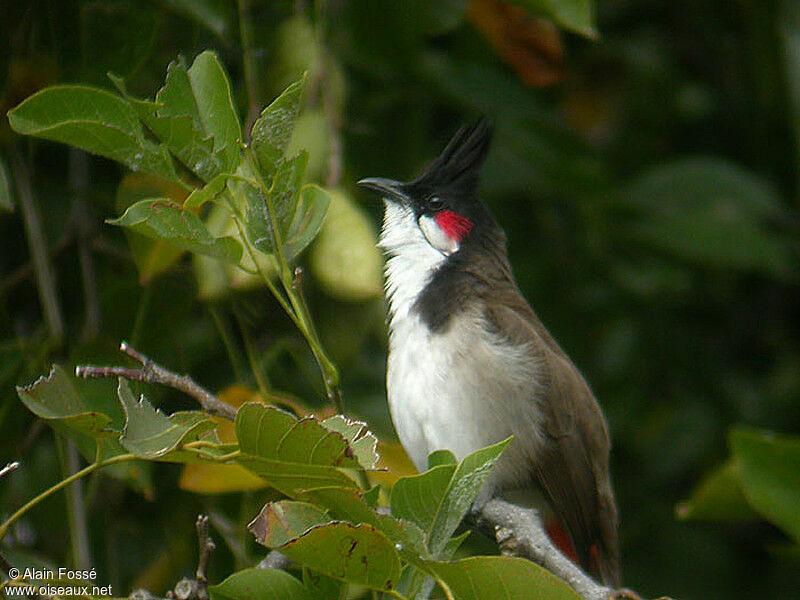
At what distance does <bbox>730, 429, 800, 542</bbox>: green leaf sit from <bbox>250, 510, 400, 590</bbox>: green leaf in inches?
38.5

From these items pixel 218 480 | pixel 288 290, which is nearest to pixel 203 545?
pixel 288 290

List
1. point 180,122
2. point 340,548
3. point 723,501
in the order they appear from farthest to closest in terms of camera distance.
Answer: point 723,501 → point 180,122 → point 340,548

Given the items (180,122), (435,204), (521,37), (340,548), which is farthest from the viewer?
(521,37)

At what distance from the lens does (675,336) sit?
11.1ft

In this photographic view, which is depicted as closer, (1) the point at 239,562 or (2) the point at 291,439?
(2) the point at 291,439

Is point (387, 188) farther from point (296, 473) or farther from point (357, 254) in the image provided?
point (296, 473)

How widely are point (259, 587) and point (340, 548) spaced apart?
0.15m

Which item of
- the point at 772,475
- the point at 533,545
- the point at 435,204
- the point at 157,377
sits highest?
the point at 157,377

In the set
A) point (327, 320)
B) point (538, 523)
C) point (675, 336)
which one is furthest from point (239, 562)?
point (675, 336)

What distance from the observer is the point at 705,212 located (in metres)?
2.98

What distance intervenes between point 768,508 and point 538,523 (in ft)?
1.97

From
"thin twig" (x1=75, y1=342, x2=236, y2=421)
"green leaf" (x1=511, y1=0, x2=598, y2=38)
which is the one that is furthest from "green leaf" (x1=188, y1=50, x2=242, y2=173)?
"green leaf" (x1=511, y1=0, x2=598, y2=38)

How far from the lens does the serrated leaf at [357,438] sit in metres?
1.09

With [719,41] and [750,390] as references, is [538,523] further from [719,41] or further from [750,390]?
[719,41]
